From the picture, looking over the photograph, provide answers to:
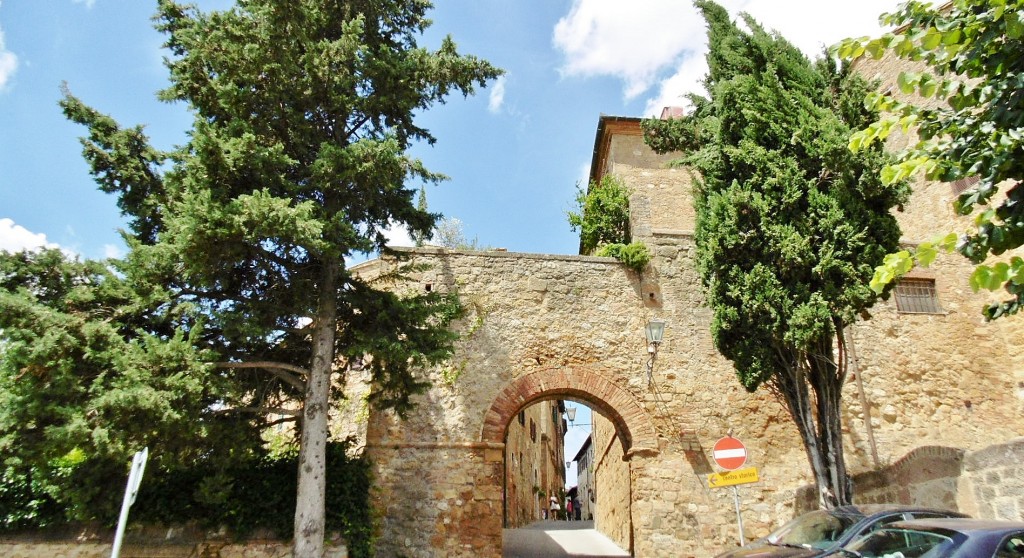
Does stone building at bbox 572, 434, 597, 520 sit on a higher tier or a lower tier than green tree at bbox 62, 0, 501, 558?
lower

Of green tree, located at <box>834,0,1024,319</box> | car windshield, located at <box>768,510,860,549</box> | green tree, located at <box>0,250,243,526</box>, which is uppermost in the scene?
green tree, located at <box>834,0,1024,319</box>

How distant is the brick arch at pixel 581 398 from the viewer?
11.1 m

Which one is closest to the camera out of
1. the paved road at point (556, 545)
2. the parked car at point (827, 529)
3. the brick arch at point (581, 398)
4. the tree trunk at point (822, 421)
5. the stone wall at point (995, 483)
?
the parked car at point (827, 529)

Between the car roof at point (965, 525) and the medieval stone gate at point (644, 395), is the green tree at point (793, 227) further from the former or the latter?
the car roof at point (965, 525)

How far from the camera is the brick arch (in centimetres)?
1112

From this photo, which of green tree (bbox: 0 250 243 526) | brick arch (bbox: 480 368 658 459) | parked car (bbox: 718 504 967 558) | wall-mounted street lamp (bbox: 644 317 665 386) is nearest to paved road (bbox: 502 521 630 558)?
brick arch (bbox: 480 368 658 459)

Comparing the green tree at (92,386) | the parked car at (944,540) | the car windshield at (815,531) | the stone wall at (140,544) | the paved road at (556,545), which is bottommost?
the paved road at (556,545)

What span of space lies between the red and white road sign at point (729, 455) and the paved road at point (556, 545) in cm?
584

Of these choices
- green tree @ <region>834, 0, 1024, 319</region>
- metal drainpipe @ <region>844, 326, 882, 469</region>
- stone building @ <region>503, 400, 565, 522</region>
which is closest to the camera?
green tree @ <region>834, 0, 1024, 319</region>

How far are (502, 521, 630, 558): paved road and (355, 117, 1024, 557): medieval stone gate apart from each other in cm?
298

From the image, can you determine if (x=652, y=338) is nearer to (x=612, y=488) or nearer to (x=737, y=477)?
(x=737, y=477)

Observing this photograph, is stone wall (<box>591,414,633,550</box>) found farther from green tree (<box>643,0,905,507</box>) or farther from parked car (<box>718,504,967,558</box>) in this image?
parked car (<box>718,504,967,558</box>)

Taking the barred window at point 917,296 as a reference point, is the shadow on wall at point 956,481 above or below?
below

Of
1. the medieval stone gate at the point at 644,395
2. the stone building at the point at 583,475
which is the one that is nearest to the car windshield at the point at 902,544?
the medieval stone gate at the point at 644,395
